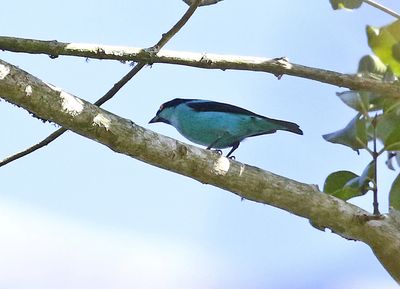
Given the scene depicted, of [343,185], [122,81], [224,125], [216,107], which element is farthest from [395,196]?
[216,107]

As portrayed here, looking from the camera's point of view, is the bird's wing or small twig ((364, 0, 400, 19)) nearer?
small twig ((364, 0, 400, 19))

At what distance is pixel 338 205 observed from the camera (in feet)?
10.7

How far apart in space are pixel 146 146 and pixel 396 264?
1080 mm

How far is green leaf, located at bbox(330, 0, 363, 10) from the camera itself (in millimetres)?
3730

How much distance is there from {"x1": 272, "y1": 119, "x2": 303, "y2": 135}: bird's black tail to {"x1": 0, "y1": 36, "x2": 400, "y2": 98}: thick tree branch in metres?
1.51

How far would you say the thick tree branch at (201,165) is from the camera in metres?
3.00

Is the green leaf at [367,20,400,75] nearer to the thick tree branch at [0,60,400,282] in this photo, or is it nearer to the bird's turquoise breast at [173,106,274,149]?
the thick tree branch at [0,60,400,282]

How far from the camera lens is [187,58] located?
3.65m

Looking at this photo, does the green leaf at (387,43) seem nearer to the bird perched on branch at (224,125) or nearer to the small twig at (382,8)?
the small twig at (382,8)

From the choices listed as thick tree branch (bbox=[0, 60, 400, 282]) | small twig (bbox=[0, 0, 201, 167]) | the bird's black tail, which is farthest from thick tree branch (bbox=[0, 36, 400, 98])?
the bird's black tail

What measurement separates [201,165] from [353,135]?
2.00 ft

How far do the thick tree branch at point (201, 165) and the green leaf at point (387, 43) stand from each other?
0.60m

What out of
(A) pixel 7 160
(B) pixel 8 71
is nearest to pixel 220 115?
(A) pixel 7 160

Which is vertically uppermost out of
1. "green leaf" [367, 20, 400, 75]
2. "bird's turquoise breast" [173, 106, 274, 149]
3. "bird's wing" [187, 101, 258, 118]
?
"bird's wing" [187, 101, 258, 118]
